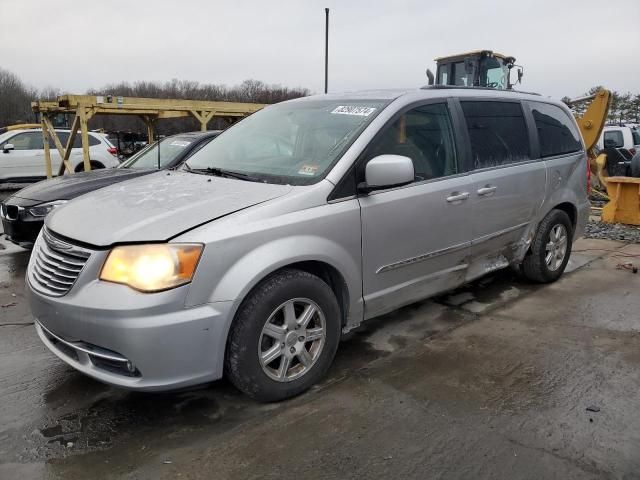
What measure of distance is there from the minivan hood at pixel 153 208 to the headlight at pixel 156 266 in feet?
0.21

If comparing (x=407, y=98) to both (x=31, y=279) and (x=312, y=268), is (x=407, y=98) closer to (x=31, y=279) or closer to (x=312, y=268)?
(x=312, y=268)

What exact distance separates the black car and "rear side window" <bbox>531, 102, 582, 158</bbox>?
135 inches

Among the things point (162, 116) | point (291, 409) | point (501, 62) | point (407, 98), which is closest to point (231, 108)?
point (162, 116)

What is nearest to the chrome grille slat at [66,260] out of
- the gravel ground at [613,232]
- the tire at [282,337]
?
the tire at [282,337]

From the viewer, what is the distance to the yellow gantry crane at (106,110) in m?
10.1

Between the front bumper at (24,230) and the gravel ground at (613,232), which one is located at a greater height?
the front bumper at (24,230)

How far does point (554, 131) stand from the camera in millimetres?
4773

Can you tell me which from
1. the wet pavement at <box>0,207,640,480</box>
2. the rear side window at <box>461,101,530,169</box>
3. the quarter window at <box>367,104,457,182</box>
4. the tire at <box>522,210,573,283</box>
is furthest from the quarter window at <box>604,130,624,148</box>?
the quarter window at <box>367,104,457,182</box>

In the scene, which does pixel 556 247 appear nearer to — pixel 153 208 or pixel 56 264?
pixel 153 208

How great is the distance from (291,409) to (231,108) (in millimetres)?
10200

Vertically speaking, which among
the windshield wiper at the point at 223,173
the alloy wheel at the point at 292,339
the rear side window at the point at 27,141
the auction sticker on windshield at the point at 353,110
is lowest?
the alloy wheel at the point at 292,339

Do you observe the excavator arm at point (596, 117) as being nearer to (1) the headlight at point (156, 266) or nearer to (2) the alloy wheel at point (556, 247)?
(2) the alloy wheel at point (556, 247)

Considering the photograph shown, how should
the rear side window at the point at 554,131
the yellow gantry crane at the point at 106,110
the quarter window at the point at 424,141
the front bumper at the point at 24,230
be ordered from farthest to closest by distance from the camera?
the yellow gantry crane at the point at 106,110 → the front bumper at the point at 24,230 → the rear side window at the point at 554,131 → the quarter window at the point at 424,141

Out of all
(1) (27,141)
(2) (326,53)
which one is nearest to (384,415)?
(1) (27,141)
